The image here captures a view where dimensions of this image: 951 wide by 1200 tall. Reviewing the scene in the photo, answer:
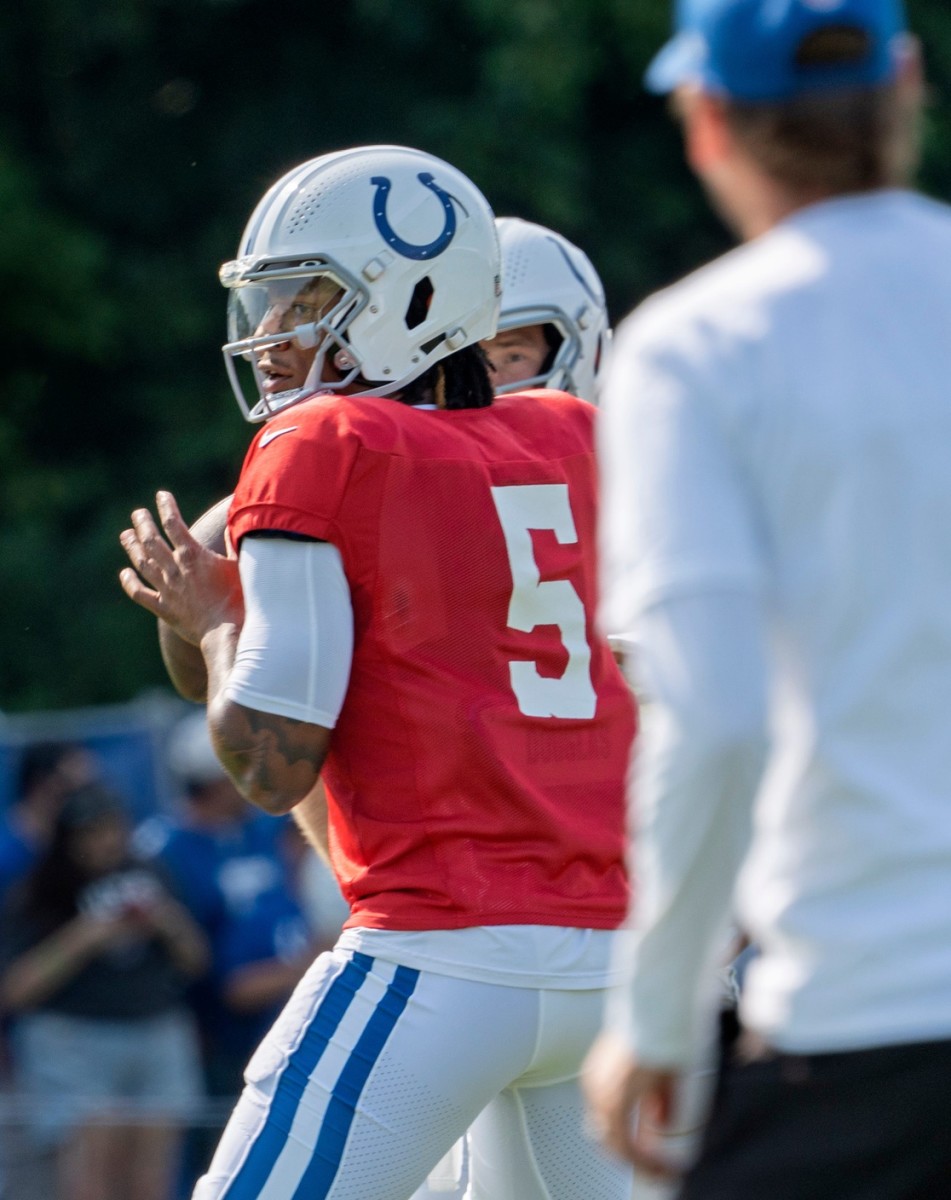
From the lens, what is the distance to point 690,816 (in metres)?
1.98

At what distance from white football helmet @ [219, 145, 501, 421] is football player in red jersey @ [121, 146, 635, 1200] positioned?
8.6 inches

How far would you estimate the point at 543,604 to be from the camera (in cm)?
319

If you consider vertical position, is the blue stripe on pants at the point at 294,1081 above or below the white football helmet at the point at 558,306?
below

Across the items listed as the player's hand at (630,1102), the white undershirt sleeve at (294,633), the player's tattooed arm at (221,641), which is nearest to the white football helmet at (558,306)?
the player's tattooed arm at (221,641)

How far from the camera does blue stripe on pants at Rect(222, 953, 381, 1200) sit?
293 cm

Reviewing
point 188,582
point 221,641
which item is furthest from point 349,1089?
point 188,582

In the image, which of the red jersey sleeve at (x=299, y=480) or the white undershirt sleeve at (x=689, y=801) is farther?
the red jersey sleeve at (x=299, y=480)

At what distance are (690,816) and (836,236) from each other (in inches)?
23.3

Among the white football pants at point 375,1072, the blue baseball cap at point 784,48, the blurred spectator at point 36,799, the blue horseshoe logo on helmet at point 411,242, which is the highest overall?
the blue baseball cap at point 784,48

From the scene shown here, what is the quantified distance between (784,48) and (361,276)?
1.50 metres

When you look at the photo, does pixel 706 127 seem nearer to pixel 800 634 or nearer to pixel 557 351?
pixel 800 634

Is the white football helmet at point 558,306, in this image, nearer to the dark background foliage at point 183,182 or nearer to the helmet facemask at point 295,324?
the helmet facemask at point 295,324

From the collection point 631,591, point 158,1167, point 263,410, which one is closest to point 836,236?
point 631,591

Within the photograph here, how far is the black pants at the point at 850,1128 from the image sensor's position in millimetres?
1984
